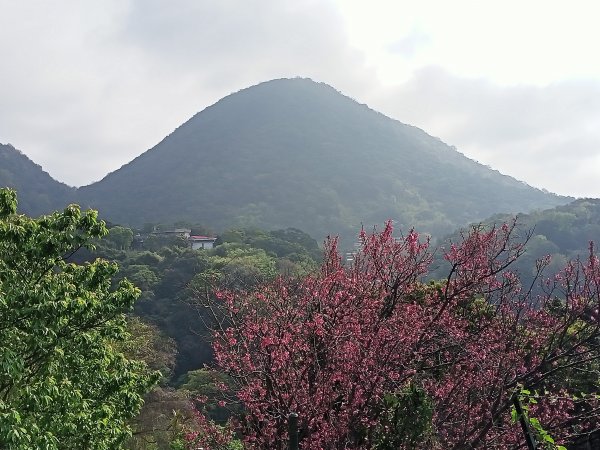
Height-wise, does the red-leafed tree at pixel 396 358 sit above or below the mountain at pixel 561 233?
below

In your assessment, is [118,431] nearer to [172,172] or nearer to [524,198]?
[172,172]

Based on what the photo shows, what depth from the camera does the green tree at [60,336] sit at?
7.16 metres

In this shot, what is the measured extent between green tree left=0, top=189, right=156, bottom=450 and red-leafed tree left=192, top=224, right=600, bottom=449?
2068 mm

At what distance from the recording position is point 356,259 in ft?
29.2

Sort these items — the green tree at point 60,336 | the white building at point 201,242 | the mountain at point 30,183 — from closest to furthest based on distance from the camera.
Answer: the green tree at point 60,336, the white building at point 201,242, the mountain at point 30,183

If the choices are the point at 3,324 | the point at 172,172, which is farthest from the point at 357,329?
the point at 172,172

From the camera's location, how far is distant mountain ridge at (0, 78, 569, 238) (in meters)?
134

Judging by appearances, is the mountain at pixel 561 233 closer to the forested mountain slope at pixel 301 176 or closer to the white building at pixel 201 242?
the white building at pixel 201 242

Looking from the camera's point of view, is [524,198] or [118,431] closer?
[118,431]

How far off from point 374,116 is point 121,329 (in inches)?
7535

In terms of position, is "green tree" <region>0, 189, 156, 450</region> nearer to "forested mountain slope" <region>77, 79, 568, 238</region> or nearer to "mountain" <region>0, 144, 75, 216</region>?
"forested mountain slope" <region>77, 79, 568, 238</region>

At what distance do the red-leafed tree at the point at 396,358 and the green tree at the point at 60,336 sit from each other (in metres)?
2.07

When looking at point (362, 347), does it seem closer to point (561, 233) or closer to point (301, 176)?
point (561, 233)

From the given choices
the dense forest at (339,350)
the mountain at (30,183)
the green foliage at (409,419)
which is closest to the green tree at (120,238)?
the dense forest at (339,350)
